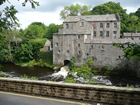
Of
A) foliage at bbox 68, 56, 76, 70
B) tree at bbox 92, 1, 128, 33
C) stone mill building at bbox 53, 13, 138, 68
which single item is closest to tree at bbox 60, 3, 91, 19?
tree at bbox 92, 1, 128, 33

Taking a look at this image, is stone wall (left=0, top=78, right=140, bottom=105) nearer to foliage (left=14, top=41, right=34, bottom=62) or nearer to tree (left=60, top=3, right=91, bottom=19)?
foliage (left=14, top=41, right=34, bottom=62)

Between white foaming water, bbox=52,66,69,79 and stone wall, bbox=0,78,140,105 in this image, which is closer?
stone wall, bbox=0,78,140,105

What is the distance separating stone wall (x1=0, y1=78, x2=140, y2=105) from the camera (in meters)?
6.02

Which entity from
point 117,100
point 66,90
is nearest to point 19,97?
point 66,90

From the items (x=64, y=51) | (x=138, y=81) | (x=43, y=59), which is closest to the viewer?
(x=138, y=81)

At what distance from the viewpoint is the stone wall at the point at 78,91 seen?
6023 mm

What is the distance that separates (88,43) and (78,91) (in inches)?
976

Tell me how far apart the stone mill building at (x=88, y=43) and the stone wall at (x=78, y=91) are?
24061 millimetres

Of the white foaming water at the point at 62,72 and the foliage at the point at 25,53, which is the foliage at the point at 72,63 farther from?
the foliage at the point at 25,53

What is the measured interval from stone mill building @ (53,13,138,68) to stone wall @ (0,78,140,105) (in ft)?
78.9

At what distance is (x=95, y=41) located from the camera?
30.5 metres

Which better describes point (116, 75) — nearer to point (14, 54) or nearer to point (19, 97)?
point (19, 97)

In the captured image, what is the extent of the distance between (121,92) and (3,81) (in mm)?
6130

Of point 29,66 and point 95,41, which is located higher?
point 95,41
